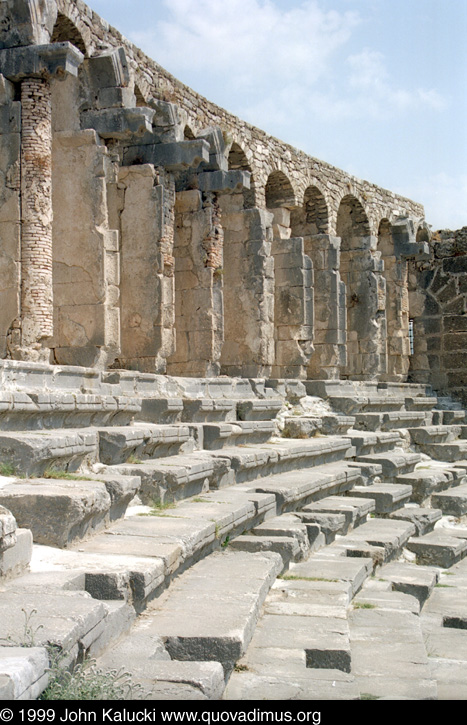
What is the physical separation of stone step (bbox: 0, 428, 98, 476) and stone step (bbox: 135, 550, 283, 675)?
116 centimetres

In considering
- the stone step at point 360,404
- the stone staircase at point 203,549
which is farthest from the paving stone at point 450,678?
the stone step at point 360,404

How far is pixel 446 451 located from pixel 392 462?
3.34 m

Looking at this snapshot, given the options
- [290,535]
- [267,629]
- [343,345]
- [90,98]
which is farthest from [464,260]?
[267,629]

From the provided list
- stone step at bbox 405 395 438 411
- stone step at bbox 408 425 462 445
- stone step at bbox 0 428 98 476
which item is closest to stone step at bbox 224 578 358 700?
stone step at bbox 0 428 98 476

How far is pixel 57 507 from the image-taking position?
470cm

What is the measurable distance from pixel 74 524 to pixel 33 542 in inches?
9.5

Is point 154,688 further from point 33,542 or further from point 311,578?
point 311,578

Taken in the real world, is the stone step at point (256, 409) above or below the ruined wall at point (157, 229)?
below

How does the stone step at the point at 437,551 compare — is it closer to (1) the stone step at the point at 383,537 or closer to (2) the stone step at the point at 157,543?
(1) the stone step at the point at 383,537

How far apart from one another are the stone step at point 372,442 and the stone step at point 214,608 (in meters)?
6.28

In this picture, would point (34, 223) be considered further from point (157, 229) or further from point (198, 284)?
point (198, 284)

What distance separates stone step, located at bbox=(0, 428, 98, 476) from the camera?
18.0 feet

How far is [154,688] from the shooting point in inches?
125

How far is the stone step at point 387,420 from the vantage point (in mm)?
14148
